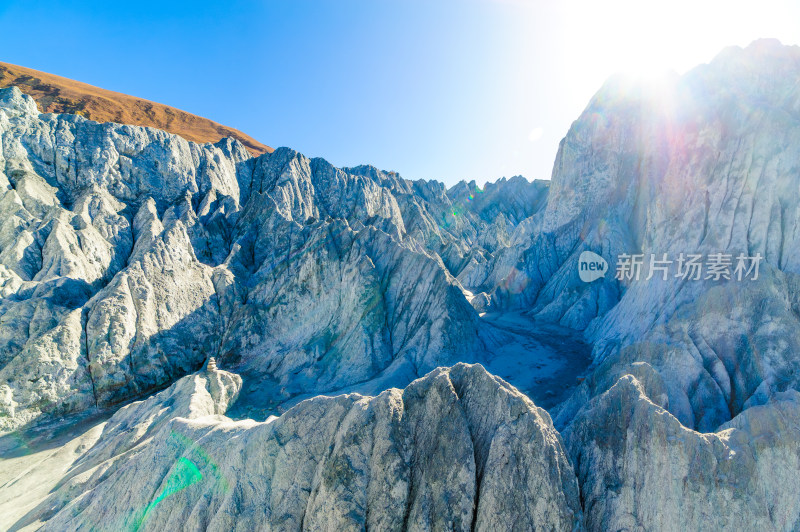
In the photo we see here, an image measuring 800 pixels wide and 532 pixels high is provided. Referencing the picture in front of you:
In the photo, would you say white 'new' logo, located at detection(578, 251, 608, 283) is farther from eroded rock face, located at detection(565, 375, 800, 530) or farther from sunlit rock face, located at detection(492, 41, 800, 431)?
eroded rock face, located at detection(565, 375, 800, 530)

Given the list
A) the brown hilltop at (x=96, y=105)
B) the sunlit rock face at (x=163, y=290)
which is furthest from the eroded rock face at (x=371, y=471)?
the brown hilltop at (x=96, y=105)

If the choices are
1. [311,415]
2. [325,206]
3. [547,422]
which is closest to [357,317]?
[311,415]

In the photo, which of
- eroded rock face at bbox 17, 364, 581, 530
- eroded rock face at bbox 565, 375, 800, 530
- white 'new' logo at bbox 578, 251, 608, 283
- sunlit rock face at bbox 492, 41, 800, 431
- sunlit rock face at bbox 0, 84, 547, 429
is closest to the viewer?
eroded rock face at bbox 17, 364, 581, 530

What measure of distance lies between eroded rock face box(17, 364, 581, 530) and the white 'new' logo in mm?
39661

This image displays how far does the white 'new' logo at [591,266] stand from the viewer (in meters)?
42.2

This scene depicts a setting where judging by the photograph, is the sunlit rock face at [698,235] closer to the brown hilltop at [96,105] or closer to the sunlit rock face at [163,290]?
the sunlit rock face at [163,290]

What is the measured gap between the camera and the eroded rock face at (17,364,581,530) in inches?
293

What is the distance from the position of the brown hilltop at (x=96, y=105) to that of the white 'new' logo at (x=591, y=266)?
90.2 metres

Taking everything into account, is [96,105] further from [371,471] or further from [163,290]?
[371,471]

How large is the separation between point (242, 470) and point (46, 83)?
112955 mm

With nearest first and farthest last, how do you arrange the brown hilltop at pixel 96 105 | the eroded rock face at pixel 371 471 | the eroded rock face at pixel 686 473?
the eroded rock face at pixel 371 471
the eroded rock face at pixel 686 473
the brown hilltop at pixel 96 105

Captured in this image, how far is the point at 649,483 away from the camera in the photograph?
858 cm

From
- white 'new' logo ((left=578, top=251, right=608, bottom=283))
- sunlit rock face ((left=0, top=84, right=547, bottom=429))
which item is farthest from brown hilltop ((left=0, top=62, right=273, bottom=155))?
white 'new' logo ((left=578, top=251, right=608, bottom=283))

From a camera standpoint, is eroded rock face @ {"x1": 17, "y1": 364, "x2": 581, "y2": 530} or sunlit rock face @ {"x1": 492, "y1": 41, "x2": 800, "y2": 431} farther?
sunlit rock face @ {"x1": 492, "y1": 41, "x2": 800, "y2": 431}
